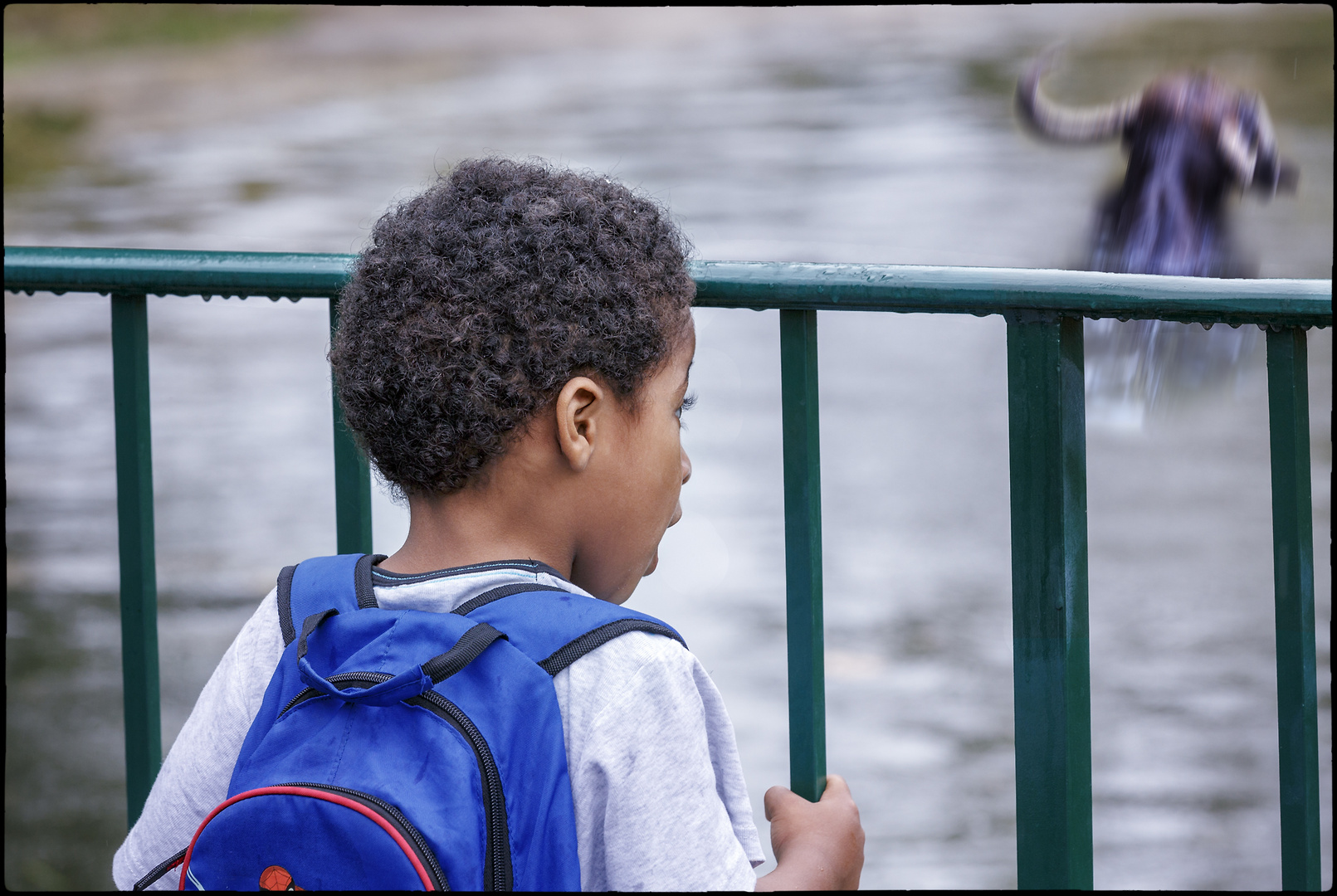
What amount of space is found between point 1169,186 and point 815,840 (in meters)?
5.08

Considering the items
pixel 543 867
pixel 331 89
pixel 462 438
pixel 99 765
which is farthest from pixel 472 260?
pixel 331 89

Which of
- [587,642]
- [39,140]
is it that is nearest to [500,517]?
[587,642]

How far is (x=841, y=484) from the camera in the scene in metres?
5.47

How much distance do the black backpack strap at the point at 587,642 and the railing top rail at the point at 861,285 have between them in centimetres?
56

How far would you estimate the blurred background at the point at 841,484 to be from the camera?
11.4 feet

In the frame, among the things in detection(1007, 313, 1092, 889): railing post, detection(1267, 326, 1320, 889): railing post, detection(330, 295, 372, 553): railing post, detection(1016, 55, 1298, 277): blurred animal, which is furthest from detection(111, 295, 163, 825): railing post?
detection(1016, 55, 1298, 277): blurred animal

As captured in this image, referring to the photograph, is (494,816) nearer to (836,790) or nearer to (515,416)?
(515,416)

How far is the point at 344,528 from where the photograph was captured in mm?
2018

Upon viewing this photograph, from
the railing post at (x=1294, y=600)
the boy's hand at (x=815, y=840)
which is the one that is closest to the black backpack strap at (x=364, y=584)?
the boy's hand at (x=815, y=840)

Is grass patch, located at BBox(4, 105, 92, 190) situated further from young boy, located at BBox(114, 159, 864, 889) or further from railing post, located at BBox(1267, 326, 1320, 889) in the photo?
railing post, located at BBox(1267, 326, 1320, 889)

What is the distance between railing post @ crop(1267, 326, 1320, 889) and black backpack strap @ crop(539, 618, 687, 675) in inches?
28.5

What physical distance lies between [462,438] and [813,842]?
0.60 meters

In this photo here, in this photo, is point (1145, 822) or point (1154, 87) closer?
point (1145, 822)

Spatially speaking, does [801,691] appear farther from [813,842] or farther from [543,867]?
[543,867]
